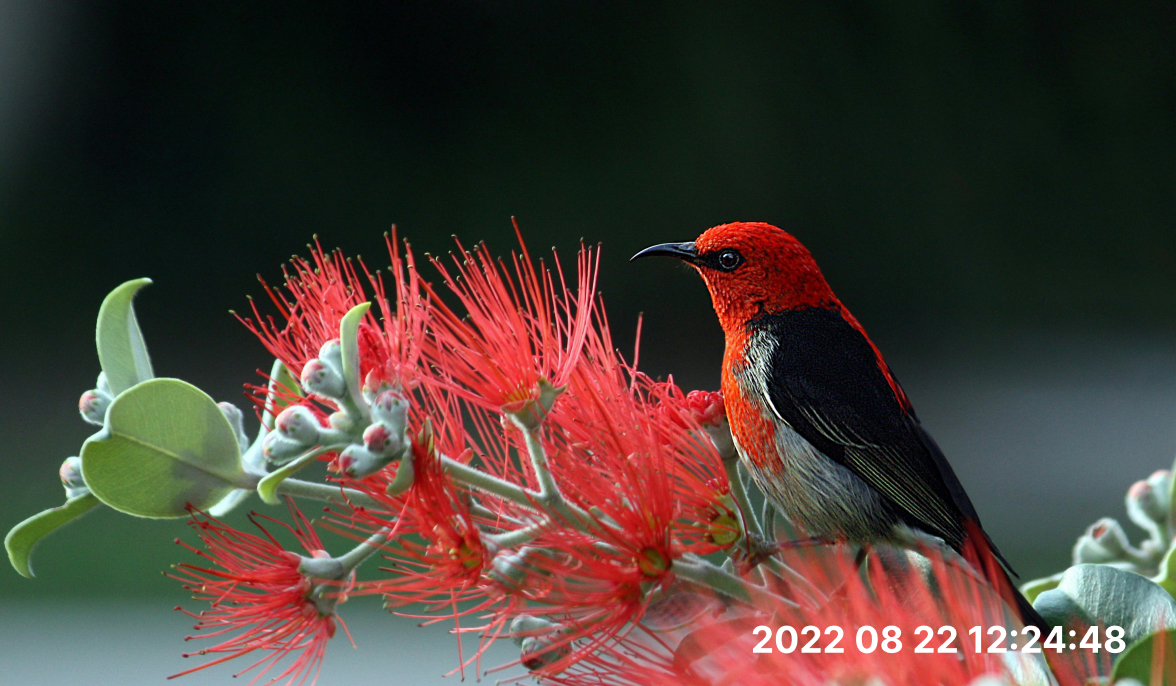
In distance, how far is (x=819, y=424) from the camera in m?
0.29

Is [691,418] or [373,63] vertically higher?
[373,63]

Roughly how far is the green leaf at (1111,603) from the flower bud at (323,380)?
199 mm

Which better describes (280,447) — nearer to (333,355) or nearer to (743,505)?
(333,355)

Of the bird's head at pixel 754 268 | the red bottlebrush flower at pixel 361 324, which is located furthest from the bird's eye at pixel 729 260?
the red bottlebrush flower at pixel 361 324

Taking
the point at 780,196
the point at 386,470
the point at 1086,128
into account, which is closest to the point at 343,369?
the point at 386,470

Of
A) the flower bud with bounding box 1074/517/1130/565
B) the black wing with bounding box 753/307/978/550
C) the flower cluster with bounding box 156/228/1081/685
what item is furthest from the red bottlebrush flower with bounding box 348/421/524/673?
the flower bud with bounding box 1074/517/1130/565

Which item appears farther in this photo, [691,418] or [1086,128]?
[1086,128]

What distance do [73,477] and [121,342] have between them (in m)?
0.04

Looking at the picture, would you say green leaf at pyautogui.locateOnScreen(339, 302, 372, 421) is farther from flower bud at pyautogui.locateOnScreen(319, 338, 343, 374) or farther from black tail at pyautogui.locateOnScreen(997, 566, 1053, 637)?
black tail at pyautogui.locateOnScreen(997, 566, 1053, 637)

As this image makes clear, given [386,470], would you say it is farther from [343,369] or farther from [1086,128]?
[1086,128]

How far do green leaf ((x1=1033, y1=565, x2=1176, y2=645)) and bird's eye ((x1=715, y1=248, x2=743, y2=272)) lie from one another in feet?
0.45

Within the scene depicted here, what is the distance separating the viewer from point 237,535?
0.28 meters

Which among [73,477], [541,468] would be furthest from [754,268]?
[73,477]

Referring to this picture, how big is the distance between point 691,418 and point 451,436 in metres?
0.07
